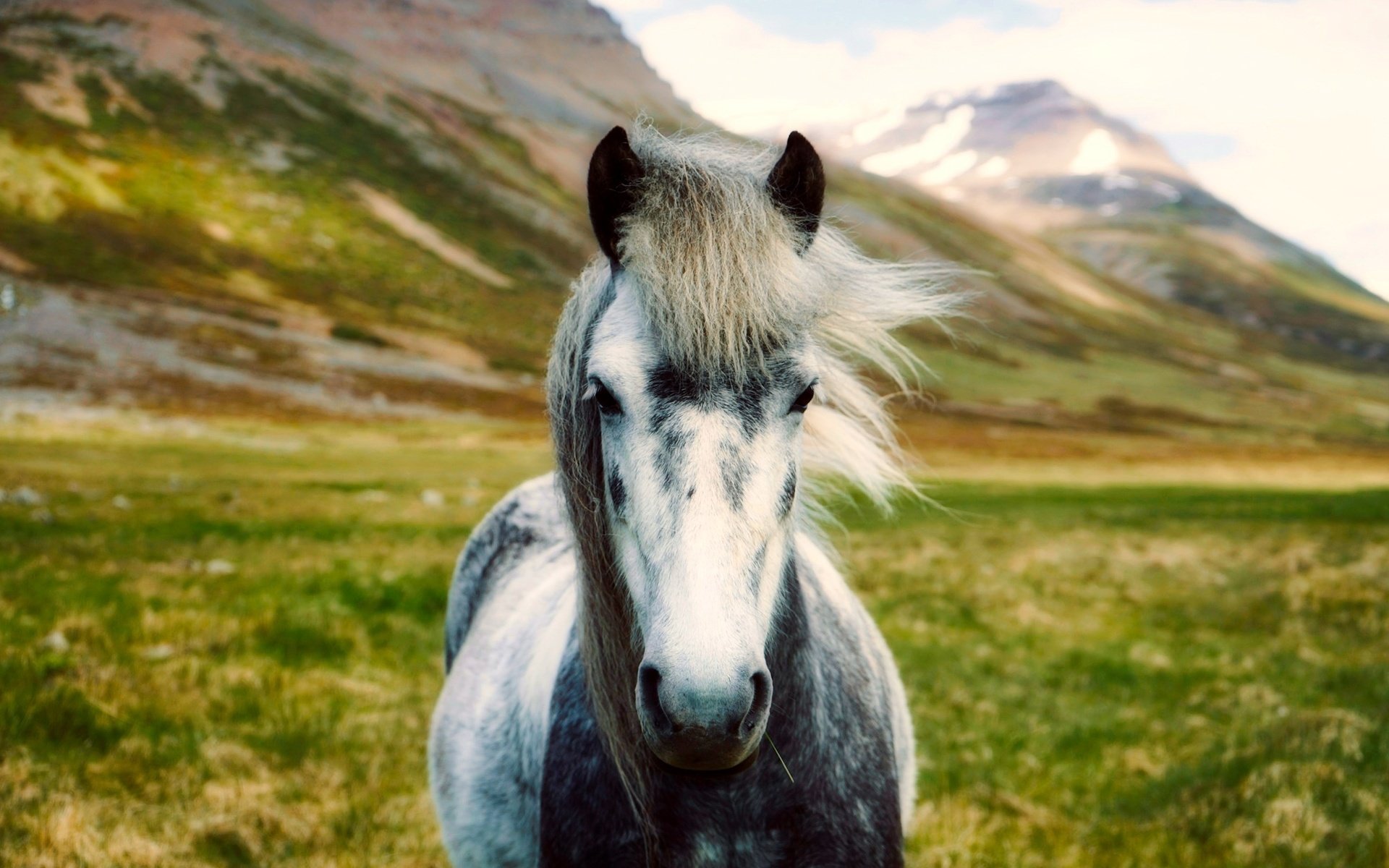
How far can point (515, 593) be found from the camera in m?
5.02

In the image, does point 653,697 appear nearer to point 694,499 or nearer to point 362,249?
point 694,499

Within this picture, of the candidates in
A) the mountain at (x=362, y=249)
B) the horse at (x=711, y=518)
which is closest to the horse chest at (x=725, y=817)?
the horse at (x=711, y=518)

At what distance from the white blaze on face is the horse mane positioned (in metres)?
0.12

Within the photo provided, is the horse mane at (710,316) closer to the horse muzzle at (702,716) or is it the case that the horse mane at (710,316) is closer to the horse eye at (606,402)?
the horse eye at (606,402)

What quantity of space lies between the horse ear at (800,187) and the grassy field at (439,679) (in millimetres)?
4203

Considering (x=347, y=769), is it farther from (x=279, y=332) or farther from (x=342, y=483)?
(x=279, y=332)

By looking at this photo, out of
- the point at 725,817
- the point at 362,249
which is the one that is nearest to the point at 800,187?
the point at 725,817

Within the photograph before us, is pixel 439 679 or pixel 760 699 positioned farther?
pixel 439 679

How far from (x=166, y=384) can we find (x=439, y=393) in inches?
586

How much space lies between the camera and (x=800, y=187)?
2.92 metres

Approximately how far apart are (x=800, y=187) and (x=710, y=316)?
0.69 m

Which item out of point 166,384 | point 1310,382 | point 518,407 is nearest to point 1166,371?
point 1310,382

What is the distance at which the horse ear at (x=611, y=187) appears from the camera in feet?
9.05

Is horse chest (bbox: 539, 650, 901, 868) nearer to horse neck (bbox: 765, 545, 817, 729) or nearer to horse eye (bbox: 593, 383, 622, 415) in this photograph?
horse neck (bbox: 765, 545, 817, 729)
